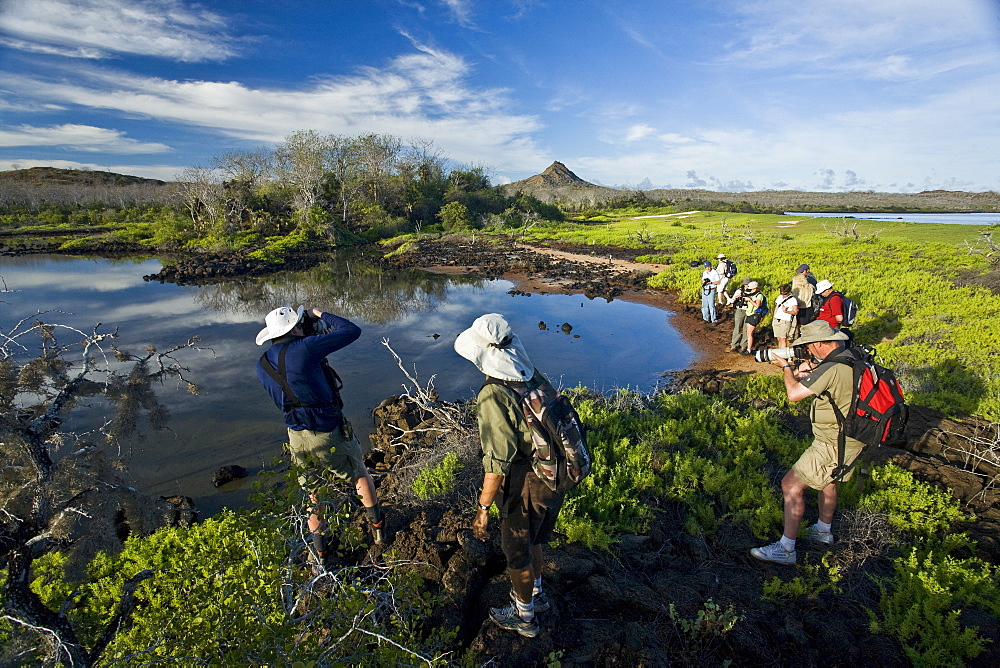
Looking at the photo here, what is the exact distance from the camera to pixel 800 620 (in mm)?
3221

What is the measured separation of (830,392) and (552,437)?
232cm

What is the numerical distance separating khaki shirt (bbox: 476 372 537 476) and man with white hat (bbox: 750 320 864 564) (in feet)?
7.27

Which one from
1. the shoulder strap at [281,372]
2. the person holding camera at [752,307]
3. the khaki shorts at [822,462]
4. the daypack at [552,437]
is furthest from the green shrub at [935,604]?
the person holding camera at [752,307]

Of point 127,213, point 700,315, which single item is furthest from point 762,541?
point 127,213

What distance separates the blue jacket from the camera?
139 inches

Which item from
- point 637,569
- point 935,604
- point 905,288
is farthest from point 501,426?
point 905,288

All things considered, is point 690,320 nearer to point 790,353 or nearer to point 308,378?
point 790,353

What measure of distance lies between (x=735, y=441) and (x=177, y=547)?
6.18 m

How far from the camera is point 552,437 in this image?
8.28ft

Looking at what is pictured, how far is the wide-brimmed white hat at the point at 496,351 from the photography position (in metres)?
2.50

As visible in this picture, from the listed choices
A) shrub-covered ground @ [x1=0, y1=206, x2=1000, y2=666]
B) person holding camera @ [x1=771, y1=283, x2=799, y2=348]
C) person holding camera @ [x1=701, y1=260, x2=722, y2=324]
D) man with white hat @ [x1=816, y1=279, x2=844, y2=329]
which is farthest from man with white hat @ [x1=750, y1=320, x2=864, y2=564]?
person holding camera @ [x1=701, y1=260, x2=722, y2=324]

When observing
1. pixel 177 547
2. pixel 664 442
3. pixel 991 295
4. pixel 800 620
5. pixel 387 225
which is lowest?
pixel 177 547

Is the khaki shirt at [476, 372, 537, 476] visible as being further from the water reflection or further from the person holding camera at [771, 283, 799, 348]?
the water reflection

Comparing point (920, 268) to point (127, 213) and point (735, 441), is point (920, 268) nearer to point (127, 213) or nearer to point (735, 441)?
point (735, 441)
